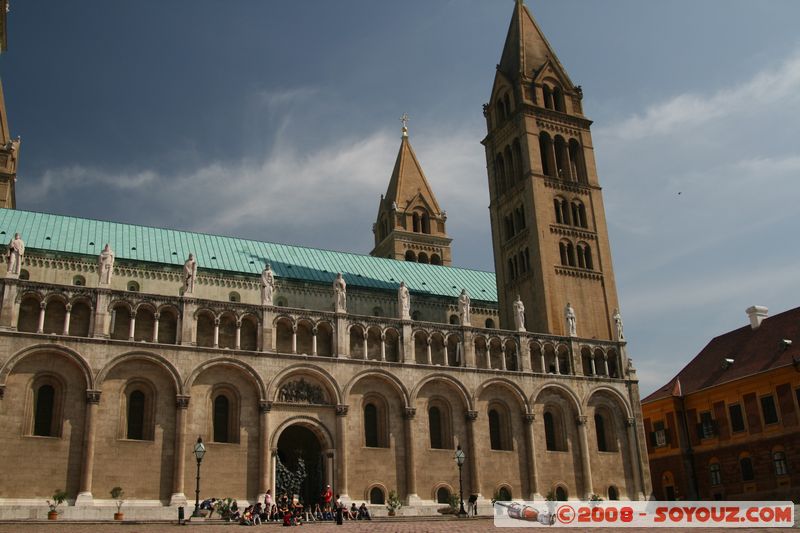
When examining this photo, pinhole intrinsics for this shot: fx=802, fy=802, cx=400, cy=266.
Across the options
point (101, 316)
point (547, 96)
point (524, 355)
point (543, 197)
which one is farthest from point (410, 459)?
point (547, 96)

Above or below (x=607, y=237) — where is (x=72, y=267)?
below

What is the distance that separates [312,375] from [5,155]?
32.8 metres

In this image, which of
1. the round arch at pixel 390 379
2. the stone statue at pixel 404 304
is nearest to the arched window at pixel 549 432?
the round arch at pixel 390 379

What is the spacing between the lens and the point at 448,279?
6431 cm

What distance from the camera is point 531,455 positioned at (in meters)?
50.8

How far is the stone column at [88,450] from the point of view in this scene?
38838 mm

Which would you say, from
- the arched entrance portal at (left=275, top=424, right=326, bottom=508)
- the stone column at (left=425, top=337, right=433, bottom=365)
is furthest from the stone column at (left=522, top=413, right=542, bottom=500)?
the arched entrance portal at (left=275, top=424, right=326, bottom=508)

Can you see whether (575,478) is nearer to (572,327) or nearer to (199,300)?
(572,327)

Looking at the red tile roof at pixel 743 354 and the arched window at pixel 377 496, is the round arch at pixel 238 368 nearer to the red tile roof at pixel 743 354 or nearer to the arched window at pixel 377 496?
the arched window at pixel 377 496

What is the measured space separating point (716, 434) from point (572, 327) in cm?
1325

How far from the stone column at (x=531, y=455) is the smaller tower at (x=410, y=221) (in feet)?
101

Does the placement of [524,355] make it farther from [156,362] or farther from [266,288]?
[156,362]

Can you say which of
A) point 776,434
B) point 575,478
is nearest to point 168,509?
point 575,478

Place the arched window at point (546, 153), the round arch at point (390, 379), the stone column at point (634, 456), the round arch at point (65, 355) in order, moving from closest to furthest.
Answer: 1. the round arch at point (65, 355)
2. the round arch at point (390, 379)
3. the stone column at point (634, 456)
4. the arched window at point (546, 153)
